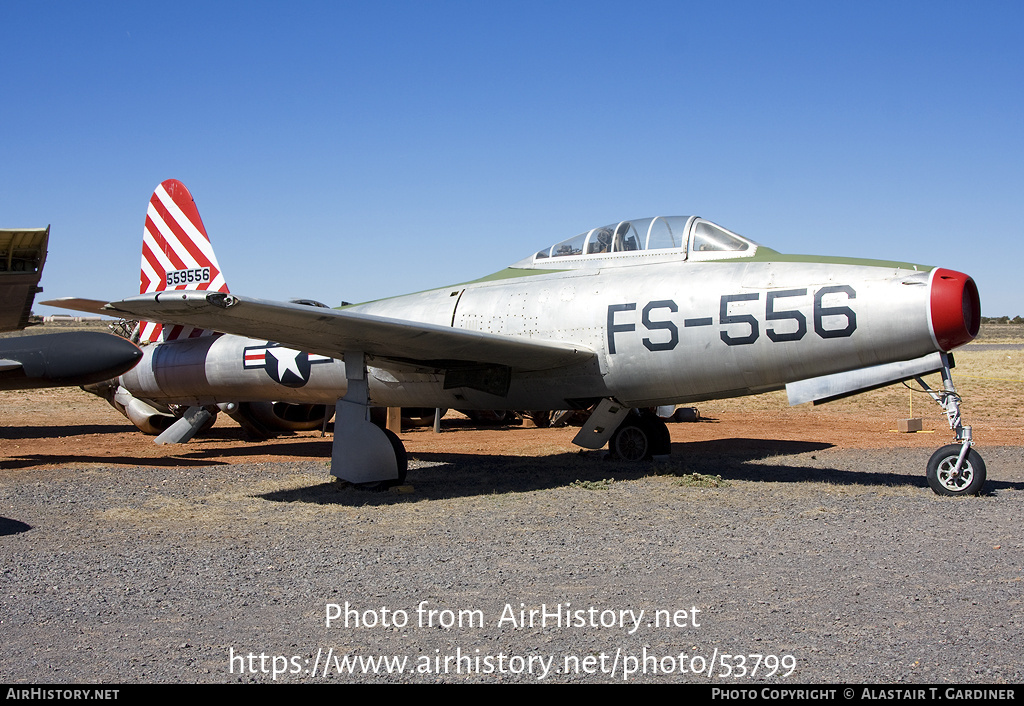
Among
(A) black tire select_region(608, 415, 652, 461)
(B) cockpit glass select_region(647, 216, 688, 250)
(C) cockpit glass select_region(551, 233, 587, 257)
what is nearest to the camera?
(B) cockpit glass select_region(647, 216, 688, 250)

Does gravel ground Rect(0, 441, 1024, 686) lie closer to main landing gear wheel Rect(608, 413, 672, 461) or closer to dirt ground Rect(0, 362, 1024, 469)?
main landing gear wheel Rect(608, 413, 672, 461)

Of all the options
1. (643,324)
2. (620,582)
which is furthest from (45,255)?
(620,582)

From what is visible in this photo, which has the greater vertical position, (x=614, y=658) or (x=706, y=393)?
(x=706, y=393)

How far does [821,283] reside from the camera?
8359 mm

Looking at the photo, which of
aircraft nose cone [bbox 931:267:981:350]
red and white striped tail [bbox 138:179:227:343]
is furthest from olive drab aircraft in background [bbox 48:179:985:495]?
red and white striped tail [bbox 138:179:227:343]

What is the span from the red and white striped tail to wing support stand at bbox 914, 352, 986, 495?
37.4 ft

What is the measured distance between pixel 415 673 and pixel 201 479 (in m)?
7.60

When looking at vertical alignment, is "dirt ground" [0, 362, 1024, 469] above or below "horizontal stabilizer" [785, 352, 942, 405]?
below

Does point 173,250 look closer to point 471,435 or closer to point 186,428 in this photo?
point 186,428

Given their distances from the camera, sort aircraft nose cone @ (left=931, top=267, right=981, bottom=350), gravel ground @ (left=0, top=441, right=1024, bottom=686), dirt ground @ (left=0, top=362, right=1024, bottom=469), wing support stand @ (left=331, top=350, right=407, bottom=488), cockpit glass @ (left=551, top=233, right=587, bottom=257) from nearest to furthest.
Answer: gravel ground @ (left=0, top=441, right=1024, bottom=686) → aircraft nose cone @ (left=931, top=267, right=981, bottom=350) → wing support stand @ (left=331, top=350, right=407, bottom=488) → cockpit glass @ (left=551, top=233, right=587, bottom=257) → dirt ground @ (left=0, top=362, right=1024, bottom=469)

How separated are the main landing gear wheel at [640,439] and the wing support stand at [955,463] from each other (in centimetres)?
409

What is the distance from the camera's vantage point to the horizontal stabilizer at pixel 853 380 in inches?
345

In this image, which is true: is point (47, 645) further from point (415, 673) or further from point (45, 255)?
point (45, 255)

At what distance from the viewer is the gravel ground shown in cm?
385
